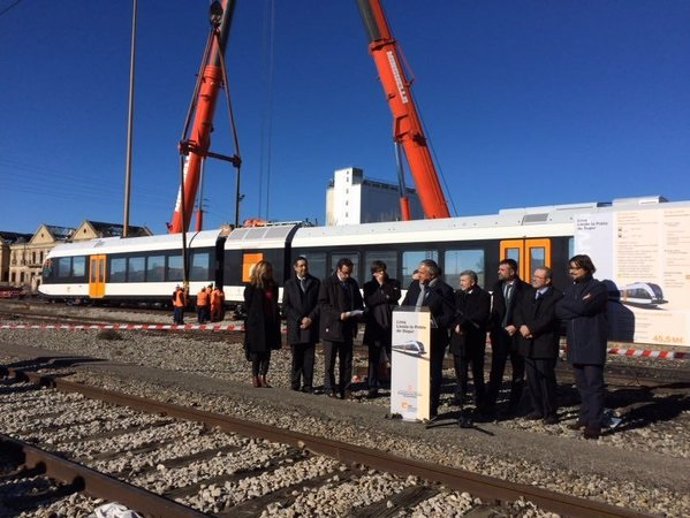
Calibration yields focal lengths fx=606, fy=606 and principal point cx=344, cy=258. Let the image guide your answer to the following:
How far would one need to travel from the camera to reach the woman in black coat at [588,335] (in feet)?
20.2

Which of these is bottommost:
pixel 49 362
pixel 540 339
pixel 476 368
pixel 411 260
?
pixel 49 362

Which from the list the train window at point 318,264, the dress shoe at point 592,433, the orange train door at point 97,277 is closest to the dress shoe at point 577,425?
the dress shoe at point 592,433

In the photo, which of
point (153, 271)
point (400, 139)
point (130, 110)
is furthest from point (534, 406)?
point (130, 110)

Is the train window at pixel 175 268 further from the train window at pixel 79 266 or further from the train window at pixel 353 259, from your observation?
the train window at pixel 353 259

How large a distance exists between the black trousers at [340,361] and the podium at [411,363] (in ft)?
4.93

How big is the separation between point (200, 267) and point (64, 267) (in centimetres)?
1163

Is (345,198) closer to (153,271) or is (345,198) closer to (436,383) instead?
(153,271)

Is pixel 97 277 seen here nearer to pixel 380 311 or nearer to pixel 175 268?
pixel 175 268

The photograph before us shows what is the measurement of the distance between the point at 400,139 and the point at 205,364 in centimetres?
1045

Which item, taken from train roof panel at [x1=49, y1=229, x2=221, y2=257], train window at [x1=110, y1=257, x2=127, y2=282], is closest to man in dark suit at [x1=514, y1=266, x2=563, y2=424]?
train roof panel at [x1=49, y1=229, x2=221, y2=257]

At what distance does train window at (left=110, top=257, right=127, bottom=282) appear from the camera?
27.2 metres

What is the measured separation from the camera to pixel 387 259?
17922 millimetres

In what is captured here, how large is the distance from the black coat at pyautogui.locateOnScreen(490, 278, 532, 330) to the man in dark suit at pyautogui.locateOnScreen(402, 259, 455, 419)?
78 cm

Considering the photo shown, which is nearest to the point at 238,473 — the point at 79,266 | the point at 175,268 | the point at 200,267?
the point at 200,267
